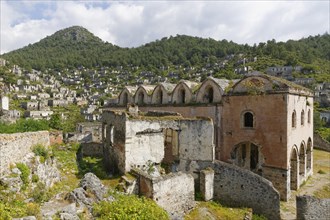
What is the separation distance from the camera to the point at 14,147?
11984 mm

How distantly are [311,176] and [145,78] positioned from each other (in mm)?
104142

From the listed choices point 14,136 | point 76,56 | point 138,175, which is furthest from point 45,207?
point 76,56

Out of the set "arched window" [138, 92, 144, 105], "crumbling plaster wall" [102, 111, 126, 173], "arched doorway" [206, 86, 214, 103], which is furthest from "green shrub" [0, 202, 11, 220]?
"arched window" [138, 92, 144, 105]

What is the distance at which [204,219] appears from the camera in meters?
15.4

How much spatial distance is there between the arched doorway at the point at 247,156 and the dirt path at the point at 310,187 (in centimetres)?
314

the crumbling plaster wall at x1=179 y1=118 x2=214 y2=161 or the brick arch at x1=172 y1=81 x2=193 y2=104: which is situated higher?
the brick arch at x1=172 y1=81 x2=193 y2=104

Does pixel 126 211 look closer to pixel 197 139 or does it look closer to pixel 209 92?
pixel 197 139

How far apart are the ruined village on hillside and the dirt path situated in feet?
0.87

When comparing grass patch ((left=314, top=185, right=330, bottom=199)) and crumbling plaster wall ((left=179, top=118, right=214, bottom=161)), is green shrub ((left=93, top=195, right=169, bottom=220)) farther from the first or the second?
grass patch ((left=314, top=185, right=330, bottom=199))

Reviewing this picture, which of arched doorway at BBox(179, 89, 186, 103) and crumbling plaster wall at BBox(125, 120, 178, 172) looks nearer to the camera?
crumbling plaster wall at BBox(125, 120, 178, 172)

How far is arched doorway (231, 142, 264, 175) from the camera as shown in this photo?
2161cm

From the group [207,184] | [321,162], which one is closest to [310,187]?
[321,162]

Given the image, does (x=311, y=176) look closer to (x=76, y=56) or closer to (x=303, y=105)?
(x=303, y=105)

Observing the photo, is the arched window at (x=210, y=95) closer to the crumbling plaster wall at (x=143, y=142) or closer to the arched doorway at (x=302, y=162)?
the crumbling plaster wall at (x=143, y=142)
